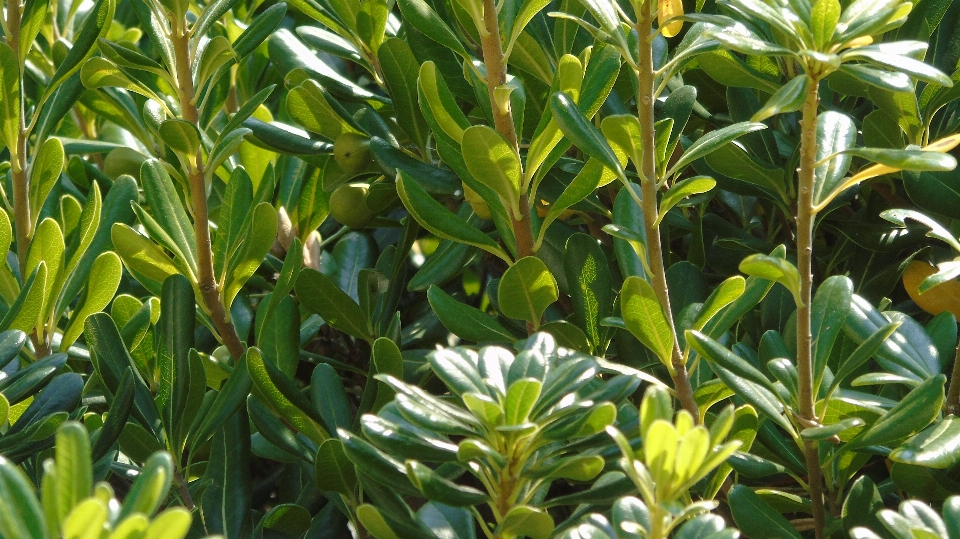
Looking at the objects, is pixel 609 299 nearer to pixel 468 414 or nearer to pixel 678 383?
pixel 678 383

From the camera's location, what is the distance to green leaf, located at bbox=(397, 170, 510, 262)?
998 millimetres

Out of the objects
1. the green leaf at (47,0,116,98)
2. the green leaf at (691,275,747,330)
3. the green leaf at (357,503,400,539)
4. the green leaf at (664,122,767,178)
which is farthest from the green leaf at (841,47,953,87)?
the green leaf at (47,0,116,98)

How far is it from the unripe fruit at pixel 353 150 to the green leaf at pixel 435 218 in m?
0.20

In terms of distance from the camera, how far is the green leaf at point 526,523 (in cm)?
73

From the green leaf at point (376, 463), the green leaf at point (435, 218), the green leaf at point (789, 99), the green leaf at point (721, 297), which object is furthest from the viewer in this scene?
the green leaf at point (435, 218)

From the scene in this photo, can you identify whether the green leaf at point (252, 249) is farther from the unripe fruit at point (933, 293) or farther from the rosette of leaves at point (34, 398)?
the unripe fruit at point (933, 293)

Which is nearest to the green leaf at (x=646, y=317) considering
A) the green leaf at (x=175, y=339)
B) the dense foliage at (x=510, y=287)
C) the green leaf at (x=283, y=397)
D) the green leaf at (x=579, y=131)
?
the dense foliage at (x=510, y=287)

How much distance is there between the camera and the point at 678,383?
919 mm

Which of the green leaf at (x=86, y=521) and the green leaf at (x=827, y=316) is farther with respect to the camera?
the green leaf at (x=827, y=316)

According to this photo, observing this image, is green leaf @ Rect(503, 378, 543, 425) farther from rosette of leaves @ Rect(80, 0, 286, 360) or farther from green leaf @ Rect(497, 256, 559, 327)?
rosette of leaves @ Rect(80, 0, 286, 360)

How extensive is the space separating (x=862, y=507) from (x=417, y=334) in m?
0.62

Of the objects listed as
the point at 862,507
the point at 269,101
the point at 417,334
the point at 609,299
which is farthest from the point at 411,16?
the point at 269,101

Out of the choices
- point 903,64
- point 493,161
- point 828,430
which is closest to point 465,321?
Answer: point 493,161

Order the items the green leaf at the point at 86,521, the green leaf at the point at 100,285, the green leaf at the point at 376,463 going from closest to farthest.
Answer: the green leaf at the point at 86,521
the green leaf at the point at 376,463
the green leaf at the point at 100,285
